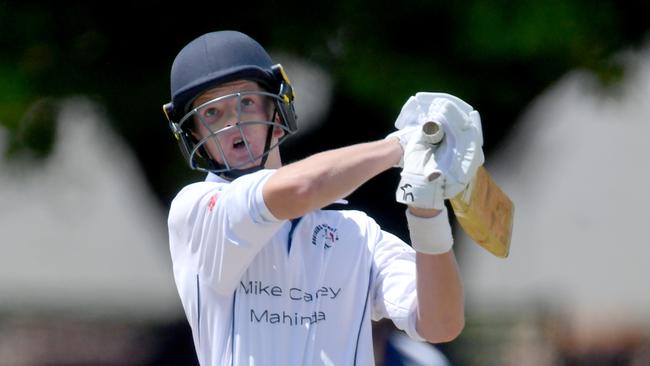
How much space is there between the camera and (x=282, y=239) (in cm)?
301

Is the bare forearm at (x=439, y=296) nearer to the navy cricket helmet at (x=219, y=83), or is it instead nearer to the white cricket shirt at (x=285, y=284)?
the white cricket shirt at (x=285, y=284)

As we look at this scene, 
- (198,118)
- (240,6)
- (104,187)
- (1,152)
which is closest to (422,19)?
(240,6)

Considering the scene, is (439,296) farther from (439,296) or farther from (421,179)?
(421,179)

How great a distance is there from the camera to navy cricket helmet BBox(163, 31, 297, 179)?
314cm

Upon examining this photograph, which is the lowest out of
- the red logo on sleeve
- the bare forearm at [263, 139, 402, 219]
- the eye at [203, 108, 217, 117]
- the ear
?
the red logo on sleeve

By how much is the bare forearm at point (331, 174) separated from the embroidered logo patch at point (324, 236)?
1.08ft

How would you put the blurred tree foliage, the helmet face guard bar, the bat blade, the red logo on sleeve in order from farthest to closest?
the blurred tree foliage < the helmet face guard bar < the red logo on sleeve < the bat blade

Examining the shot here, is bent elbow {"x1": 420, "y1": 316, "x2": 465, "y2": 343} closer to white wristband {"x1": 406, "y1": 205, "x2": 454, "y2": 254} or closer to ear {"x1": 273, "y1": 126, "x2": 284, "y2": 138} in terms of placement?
white wristband {"x1": 406, "y1": 205, "x2": 454, "y2": 254}

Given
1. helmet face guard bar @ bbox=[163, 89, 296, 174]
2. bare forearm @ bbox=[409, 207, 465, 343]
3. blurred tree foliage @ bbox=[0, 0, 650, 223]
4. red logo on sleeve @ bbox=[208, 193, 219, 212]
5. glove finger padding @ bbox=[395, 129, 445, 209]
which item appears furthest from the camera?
blurred tree foliage @ bbox=[0, 0, 650, 223]

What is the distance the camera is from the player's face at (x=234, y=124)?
310cm

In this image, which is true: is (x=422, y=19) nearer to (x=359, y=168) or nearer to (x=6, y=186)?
(x=6, y=186)

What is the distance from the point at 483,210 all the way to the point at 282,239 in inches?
18.8

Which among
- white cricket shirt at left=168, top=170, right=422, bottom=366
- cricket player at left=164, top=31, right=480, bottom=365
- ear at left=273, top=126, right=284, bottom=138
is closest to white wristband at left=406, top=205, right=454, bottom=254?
cricket player at left=164, top=31, right=480, bottom=365

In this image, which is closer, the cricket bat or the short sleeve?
the cricket bat
